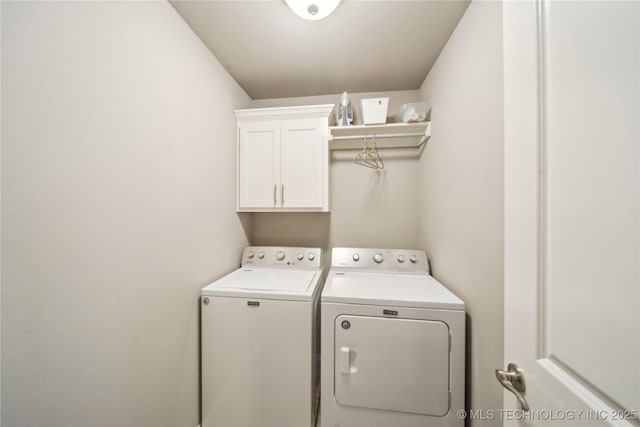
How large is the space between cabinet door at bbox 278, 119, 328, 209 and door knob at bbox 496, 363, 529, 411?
1.39 m

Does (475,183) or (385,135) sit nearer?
(475,183)

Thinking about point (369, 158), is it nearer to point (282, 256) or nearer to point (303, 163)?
point (303, 163)

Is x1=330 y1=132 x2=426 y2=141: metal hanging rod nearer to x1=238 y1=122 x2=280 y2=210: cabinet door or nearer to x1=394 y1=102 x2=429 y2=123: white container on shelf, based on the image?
x1=394 y1=102 x2=429 y2=123: white container on shelf

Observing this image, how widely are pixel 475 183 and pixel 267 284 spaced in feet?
4.59

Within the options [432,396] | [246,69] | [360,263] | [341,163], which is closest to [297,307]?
[360,263]

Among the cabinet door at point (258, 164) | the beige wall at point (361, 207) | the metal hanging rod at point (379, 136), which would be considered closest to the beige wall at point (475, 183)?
the metal hanging rod at point (379, 136)

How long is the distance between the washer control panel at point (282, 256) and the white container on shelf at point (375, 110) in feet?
4.03

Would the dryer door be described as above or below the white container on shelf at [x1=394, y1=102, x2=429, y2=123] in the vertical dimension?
below

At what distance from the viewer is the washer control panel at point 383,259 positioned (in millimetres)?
1734

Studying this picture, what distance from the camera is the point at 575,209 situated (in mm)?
430

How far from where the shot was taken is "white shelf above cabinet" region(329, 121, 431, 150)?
5.63 feet

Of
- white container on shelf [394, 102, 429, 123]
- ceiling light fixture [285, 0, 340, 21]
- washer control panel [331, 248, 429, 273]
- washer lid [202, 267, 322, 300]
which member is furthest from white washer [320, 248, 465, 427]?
ceiling light fixture [285, 0, 340, 21]

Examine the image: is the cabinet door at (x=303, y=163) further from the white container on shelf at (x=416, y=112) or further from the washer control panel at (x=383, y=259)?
the white container on shelf at (x=416, y=112)

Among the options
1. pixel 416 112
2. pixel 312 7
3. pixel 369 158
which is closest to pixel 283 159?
pixel 369 158
